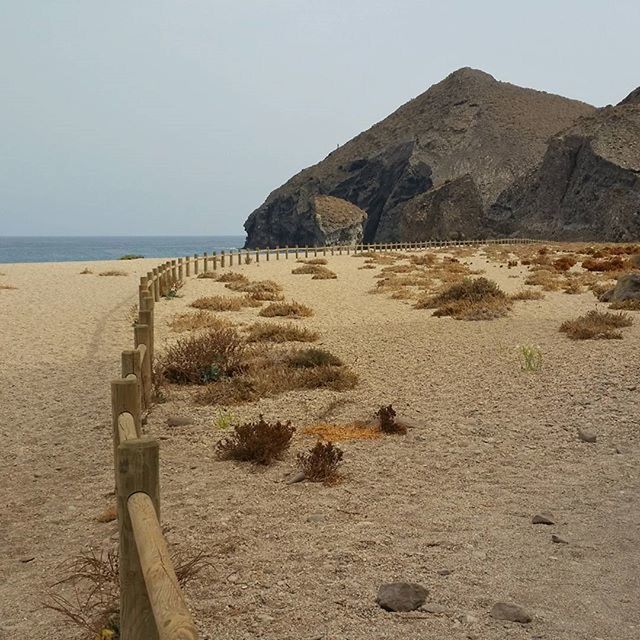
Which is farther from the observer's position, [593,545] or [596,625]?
[593,545]

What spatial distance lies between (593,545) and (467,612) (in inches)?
57.5

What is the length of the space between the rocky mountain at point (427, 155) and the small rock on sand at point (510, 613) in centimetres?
9913

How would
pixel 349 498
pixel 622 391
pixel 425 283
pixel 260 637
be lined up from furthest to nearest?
1. pixel 425 283
2. pixel 622 391
3. pixel 349 498
4. pixel 260 637

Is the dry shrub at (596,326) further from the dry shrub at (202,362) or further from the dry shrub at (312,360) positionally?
the dry shrub at (202,362)

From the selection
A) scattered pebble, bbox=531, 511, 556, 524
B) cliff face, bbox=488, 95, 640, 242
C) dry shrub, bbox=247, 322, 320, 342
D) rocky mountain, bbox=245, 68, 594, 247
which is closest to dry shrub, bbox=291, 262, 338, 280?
dry shrub, bbox=247, 322, 320, 342

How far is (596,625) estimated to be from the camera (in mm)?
3922

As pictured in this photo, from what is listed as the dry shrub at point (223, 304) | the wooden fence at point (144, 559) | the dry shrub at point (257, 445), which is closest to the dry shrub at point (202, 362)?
the dry shrub at point (257, 445)

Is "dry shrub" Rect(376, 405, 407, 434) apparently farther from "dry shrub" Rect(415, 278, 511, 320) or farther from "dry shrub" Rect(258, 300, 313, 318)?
"dry shrub" Rect(258, 300, 313, 318)

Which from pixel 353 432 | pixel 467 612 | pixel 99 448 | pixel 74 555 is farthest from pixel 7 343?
pixel 467 612

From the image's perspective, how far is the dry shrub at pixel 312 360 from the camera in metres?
11.1

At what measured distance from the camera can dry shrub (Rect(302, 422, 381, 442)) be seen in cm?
788

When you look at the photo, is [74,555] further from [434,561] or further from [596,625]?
[596,625]

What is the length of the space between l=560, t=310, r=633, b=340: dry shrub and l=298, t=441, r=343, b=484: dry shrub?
8332 mm

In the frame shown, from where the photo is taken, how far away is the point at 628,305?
17.2 m
